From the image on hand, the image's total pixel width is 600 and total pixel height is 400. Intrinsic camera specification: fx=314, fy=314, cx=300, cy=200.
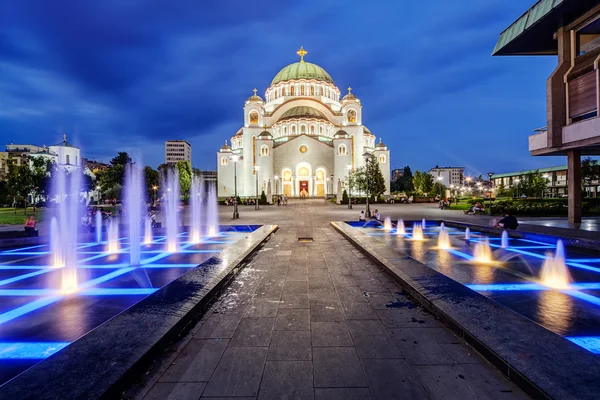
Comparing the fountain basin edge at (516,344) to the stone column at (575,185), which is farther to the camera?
the stone column at (575,185)

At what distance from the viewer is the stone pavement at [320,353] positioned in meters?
2.87

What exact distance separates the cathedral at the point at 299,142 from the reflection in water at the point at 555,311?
52.9 meters

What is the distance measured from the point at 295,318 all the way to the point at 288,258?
429cm

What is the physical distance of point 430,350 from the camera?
3.59 m

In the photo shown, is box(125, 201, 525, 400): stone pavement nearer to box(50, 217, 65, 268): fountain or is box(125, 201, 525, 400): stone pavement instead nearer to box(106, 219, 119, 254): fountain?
box(50, 217, 65, 268): fountain

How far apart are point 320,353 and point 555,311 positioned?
3750mm

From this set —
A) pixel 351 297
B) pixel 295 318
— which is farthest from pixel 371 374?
pixel 351 297

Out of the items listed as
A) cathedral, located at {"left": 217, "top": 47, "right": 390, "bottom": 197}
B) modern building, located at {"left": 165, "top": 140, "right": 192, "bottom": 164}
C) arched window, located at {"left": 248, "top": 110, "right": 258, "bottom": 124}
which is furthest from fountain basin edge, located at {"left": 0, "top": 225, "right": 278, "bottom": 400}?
modern building, located at {"left": 165, "top": 140, "right": 192, "bottom": 164}

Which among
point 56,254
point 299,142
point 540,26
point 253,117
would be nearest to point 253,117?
point 253,117

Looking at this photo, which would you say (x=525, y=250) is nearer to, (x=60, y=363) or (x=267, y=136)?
(x=60, y=363)

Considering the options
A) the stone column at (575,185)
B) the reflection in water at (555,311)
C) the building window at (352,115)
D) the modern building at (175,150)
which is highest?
the modern building at (175,150)

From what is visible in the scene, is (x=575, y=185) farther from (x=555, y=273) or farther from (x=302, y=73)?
(x=302, y=73)

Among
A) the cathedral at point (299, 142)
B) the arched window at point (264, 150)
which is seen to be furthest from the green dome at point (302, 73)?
the arched window at point (264, 150)

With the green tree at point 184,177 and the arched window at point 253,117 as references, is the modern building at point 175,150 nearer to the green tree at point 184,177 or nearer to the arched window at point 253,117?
the green tree at point 184,177
